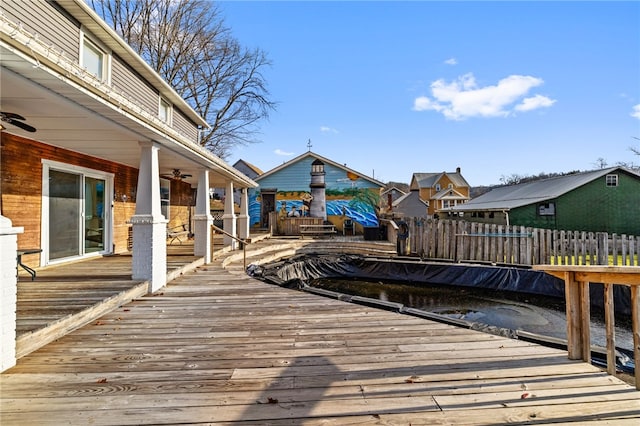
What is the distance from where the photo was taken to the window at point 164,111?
10633 mm

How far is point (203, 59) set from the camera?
19.5 meters

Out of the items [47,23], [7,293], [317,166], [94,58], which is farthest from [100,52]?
[317,166]

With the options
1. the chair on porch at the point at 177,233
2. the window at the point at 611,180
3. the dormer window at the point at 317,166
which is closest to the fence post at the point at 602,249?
the window at the point at 611,180

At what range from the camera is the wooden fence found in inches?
374

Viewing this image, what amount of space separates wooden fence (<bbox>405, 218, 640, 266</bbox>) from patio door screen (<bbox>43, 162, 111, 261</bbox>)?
380 inches

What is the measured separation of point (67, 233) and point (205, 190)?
287 cm

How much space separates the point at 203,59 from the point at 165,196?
41.3 feet

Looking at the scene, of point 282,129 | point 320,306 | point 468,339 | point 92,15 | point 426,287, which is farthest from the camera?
point 282,129

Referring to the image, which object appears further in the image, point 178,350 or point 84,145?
point 84,145

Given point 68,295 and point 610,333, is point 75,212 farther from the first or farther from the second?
point 610,333

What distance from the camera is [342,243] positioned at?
13.8m

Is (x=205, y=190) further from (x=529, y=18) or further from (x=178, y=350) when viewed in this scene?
(x=529, y=18)

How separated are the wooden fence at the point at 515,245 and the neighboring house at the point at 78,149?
6.88m

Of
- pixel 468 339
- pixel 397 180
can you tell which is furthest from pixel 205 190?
pixel 397 180
